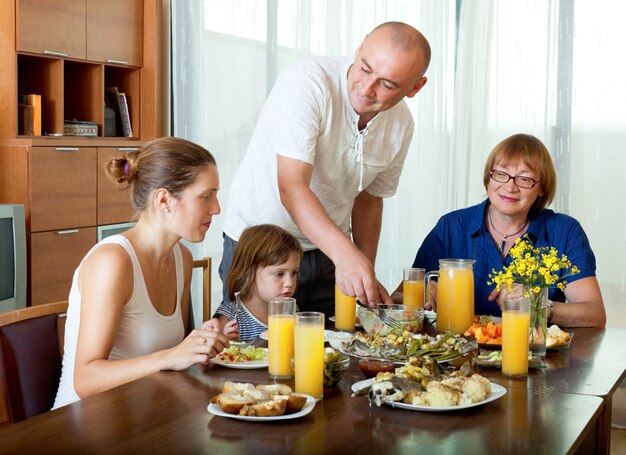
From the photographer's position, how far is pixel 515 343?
1.76m

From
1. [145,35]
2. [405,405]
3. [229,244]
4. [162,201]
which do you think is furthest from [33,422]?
[145,35]

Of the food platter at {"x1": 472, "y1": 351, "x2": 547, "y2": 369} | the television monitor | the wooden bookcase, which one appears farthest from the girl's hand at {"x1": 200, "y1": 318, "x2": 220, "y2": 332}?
the wooden bookcase

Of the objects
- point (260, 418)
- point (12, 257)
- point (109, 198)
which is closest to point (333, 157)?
point (260, 418)

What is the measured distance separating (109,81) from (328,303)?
9.06 feet

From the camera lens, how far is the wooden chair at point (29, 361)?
1780mm

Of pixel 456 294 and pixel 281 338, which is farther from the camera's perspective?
pixel 456 294

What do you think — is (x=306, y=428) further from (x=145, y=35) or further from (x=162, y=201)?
(x=145, y=35)

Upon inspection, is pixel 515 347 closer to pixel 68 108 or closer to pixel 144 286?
pixel 144 286

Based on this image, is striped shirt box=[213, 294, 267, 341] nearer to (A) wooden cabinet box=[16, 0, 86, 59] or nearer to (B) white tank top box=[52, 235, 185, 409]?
(B) white tank top box=[52, 235, 185, 409]

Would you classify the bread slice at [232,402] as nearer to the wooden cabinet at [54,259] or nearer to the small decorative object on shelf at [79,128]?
the wooden cabinet at [54,259]

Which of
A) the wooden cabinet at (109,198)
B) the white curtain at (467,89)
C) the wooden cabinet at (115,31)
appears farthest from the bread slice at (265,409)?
the wooden cabinet at (115,31)

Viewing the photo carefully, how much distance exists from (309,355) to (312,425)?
21 centimetres

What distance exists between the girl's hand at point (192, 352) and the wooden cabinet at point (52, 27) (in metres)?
2.86

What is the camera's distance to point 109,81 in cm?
499
